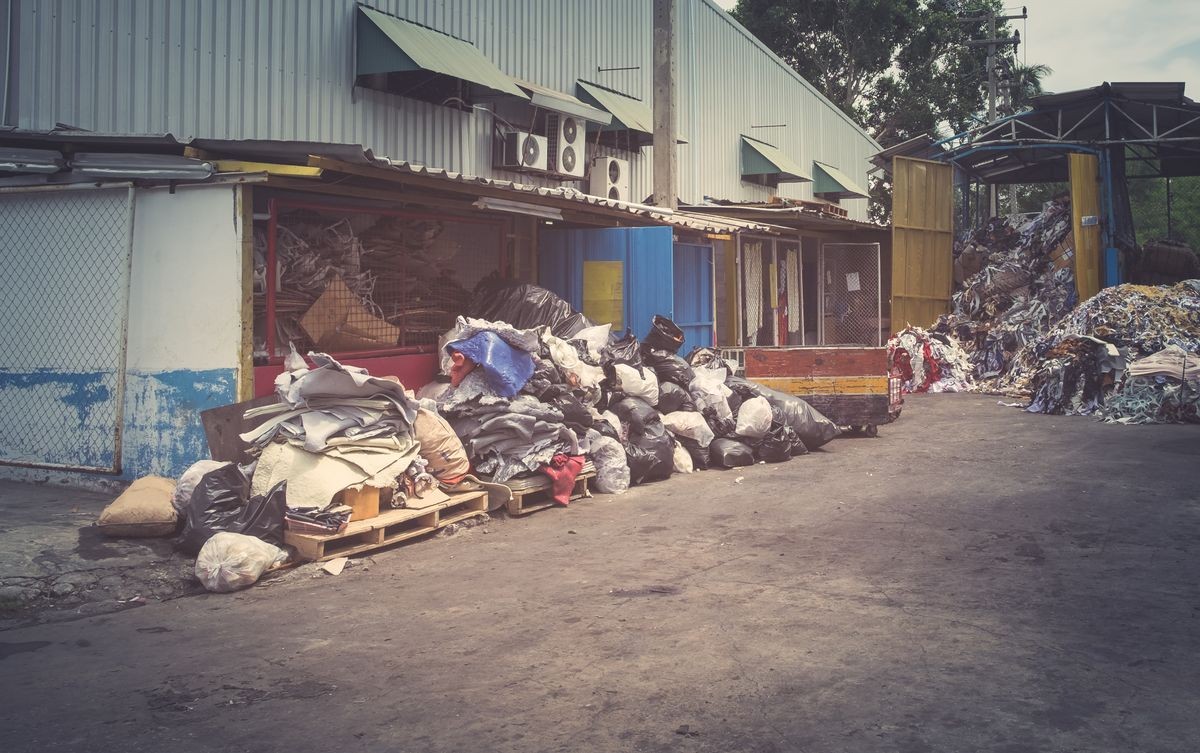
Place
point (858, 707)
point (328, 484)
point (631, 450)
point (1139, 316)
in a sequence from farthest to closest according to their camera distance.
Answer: point (1139, 316), point (631, 450), point (328, 484), point (858, 707)

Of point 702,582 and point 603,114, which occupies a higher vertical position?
point 603,114

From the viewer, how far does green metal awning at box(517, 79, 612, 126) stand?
13.6 metres

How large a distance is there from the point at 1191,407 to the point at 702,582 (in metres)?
9.74

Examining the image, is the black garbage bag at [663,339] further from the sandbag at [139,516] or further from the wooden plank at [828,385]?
the sandbag at [139,516]

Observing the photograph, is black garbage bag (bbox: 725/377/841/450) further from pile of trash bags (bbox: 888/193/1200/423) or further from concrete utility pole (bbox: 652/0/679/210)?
concrete utility pole (bbox: 652/0/679/210)

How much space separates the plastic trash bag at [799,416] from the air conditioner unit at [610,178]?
582 cm

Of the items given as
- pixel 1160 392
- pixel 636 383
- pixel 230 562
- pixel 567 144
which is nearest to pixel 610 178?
pixel 567 144

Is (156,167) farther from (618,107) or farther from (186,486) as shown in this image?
(618,107)

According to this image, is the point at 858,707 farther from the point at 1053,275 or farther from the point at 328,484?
the point at 1053,275

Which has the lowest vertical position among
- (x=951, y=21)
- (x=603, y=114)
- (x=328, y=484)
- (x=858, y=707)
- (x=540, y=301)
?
(x=858, y=707)

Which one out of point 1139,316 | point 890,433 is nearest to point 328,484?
point 890,433

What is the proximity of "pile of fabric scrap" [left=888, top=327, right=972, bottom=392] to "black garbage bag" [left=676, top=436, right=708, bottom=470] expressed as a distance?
27.5 ft

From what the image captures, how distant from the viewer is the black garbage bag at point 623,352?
9.95m

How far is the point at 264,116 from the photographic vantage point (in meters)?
10.2
